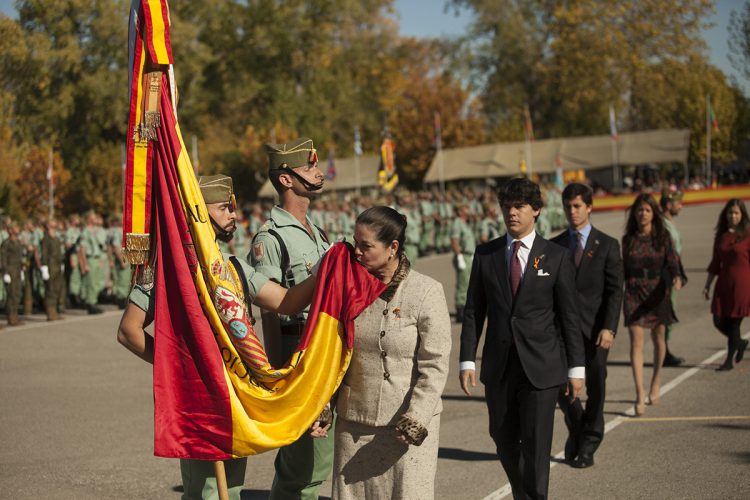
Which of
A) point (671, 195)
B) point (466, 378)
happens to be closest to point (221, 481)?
point (466, 378)

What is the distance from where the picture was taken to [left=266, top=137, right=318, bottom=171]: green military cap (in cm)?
583

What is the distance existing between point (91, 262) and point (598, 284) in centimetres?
1642

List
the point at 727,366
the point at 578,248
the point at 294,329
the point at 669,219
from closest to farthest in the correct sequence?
the point at 294,329 → the point at 578,248 → the point at 727,366 → the point at 669,219

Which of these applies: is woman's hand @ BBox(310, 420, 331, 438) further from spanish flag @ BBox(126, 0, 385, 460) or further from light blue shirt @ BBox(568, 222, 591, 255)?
light blue shirt @ BBox(568, 222, 591, 255)

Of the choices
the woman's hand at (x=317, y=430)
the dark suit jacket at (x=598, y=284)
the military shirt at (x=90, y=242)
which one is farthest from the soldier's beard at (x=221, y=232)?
the military shirt at (x=90, y=242)

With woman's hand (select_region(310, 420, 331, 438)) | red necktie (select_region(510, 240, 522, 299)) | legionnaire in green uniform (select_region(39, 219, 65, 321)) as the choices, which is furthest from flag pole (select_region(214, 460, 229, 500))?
legionnaire in green uniform (select_region(39, 219, 65, 321))

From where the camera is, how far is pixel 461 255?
18062mm

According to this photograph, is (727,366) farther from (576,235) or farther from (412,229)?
(412,229)

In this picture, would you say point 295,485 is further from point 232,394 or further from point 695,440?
point 695,440

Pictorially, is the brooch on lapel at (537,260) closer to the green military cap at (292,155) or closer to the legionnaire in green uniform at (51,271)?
the green military cap at (292,155)

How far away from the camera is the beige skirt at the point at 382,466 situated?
15.7ft

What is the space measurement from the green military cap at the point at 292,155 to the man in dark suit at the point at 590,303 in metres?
2.69

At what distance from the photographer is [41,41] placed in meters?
52.2

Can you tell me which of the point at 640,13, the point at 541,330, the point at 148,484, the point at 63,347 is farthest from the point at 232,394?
the point at 640,13
